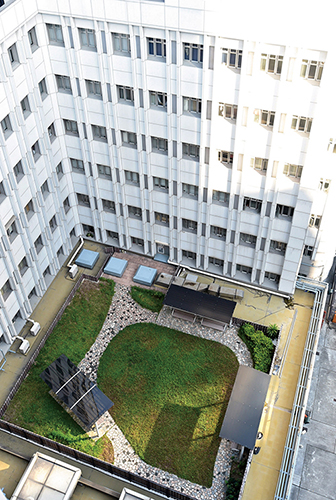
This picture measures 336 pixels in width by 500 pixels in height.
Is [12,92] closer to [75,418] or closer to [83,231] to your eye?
[83,231]

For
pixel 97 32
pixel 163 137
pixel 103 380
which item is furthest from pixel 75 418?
pixel 97 32

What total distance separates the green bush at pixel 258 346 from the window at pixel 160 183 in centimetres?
1748

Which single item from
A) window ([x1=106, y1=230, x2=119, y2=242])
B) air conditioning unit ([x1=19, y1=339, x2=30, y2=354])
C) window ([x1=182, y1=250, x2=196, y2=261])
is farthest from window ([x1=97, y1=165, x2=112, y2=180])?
air conditioning unit ([x1=19, y1=339, x2=30, y2=354])

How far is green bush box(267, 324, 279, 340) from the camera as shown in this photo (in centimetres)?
5747

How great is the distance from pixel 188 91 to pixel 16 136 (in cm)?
Result: 1649

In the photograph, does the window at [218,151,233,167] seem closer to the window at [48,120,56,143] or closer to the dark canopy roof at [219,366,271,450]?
the window at [48,120,56,143]

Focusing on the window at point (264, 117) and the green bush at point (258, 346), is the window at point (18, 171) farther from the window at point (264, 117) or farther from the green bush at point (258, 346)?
the green bush at point (258, 346)

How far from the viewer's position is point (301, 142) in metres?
47.6

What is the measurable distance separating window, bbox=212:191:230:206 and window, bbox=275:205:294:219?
5.31m

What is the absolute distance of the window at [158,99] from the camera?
50.5 meters

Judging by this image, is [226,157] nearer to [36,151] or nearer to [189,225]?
[189,225]

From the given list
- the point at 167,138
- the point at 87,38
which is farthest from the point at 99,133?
the point at 87,38

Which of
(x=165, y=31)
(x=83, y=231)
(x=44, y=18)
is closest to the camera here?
(x=165, y=31)

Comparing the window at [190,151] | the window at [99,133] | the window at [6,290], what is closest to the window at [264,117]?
the window at [190,151]
